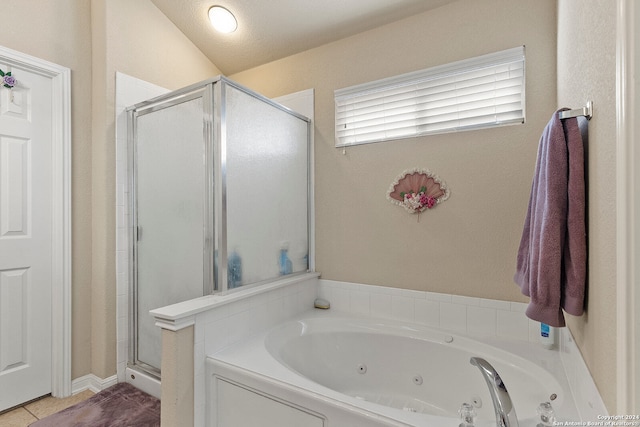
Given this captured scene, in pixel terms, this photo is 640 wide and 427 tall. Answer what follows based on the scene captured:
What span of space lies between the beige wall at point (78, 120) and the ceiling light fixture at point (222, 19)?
0.85 m

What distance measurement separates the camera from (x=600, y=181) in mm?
848

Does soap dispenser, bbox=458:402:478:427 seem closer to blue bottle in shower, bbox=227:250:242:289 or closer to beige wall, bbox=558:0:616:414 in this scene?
beige wall, bbox=558:0:616:414

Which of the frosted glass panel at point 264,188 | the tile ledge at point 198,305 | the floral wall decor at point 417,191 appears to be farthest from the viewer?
the floral wall decor at point 417,191

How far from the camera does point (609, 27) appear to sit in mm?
747

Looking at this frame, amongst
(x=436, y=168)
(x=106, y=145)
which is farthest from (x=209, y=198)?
(x=436, y=168)

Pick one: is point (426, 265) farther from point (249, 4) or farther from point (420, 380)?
point (249, 4)

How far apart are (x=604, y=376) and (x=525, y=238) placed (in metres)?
0.69

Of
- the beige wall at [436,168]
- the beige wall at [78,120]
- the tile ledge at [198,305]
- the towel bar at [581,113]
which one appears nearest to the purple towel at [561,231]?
the towel bar at [581,113]

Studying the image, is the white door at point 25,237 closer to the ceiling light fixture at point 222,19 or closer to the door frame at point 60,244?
the door frame at point 60,244

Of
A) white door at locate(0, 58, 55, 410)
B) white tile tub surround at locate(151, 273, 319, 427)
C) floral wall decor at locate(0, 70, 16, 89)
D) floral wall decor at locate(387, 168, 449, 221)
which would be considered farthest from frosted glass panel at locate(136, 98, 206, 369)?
floral wall decor at locate(387, 168, 449, 221)

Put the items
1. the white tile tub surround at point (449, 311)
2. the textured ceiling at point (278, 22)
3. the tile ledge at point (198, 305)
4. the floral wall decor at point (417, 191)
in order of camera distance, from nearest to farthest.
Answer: the tile ledge at point (198, 305) → the white tile tub surround at point (449, 311) → the floral wall decor at point (417, 191) → the textured ceiling at point (278, 22)

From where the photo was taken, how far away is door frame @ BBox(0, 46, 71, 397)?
6.73ft

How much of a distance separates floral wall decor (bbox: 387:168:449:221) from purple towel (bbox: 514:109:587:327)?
0.84 metres

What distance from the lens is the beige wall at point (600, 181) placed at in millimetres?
729
